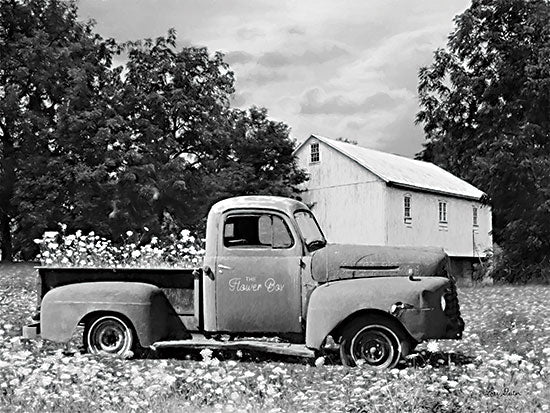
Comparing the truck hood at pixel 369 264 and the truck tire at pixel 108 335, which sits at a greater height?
the truck hood at pixel 369 264

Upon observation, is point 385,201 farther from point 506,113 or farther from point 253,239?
point 253,239

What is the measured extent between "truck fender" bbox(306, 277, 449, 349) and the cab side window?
3.32ft

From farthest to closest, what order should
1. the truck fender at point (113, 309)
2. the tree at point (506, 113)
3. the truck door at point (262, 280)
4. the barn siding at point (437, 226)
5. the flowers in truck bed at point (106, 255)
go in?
the barn siding at point (437, 226), the tree at point (506, 113), the flowers in truck bed at point (106, 255), the truck fender at point (113, 309), the truck door at point (262, 280)

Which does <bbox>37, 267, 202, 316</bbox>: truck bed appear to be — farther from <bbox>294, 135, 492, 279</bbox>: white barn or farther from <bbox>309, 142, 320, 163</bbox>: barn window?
<bbox>309, 142, 320, 163</bbox>: barn window

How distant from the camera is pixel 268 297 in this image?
977cm

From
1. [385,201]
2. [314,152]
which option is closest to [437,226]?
[385,201]

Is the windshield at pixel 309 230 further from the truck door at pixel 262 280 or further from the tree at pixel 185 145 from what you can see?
the tree at pixel 185 145

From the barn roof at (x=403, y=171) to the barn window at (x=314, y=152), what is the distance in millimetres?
414

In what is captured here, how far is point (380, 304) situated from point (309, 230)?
5.57 feet

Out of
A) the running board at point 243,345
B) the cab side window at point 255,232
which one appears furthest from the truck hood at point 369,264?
the running board at point 243,345

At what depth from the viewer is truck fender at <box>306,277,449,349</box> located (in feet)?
29.4

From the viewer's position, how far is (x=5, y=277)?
25859 millimetres

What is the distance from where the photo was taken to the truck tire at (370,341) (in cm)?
910

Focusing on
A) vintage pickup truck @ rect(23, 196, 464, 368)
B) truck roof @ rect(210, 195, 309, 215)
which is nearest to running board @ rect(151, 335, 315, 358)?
vintage pickup truck @ rect(23, 196, 464, 368)
